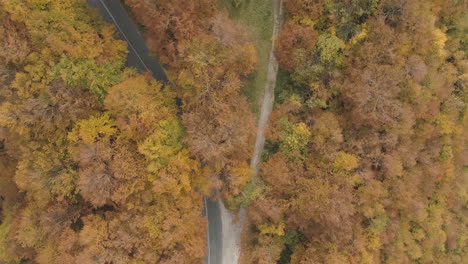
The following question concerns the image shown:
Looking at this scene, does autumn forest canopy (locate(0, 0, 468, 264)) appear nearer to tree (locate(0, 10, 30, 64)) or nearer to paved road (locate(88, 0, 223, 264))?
tree (locate(0, 10, 30, 64))

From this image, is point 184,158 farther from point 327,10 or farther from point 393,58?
point 393,58

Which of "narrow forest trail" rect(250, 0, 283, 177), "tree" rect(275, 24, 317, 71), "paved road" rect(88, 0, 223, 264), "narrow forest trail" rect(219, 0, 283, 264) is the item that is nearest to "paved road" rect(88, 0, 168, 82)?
"paved road" rect(88, 0, 223, 264)

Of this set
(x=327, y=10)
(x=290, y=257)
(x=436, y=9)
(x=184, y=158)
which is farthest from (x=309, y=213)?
(x=436, y=9)

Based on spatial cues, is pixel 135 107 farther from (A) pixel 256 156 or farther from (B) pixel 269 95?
(B) pixel 269 95

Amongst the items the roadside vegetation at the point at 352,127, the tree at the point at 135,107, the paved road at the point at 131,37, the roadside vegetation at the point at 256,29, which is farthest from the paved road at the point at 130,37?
the roadside vegetation at the point at 352,127

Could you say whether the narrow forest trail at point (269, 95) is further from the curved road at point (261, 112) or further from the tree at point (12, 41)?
the tree at point (12, 41)

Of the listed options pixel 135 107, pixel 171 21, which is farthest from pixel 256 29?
pixel 135 107

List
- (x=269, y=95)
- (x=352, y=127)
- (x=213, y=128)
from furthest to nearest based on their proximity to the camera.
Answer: (x=269, y=95) < (x=352, y=127) < (x=213, y=128)
